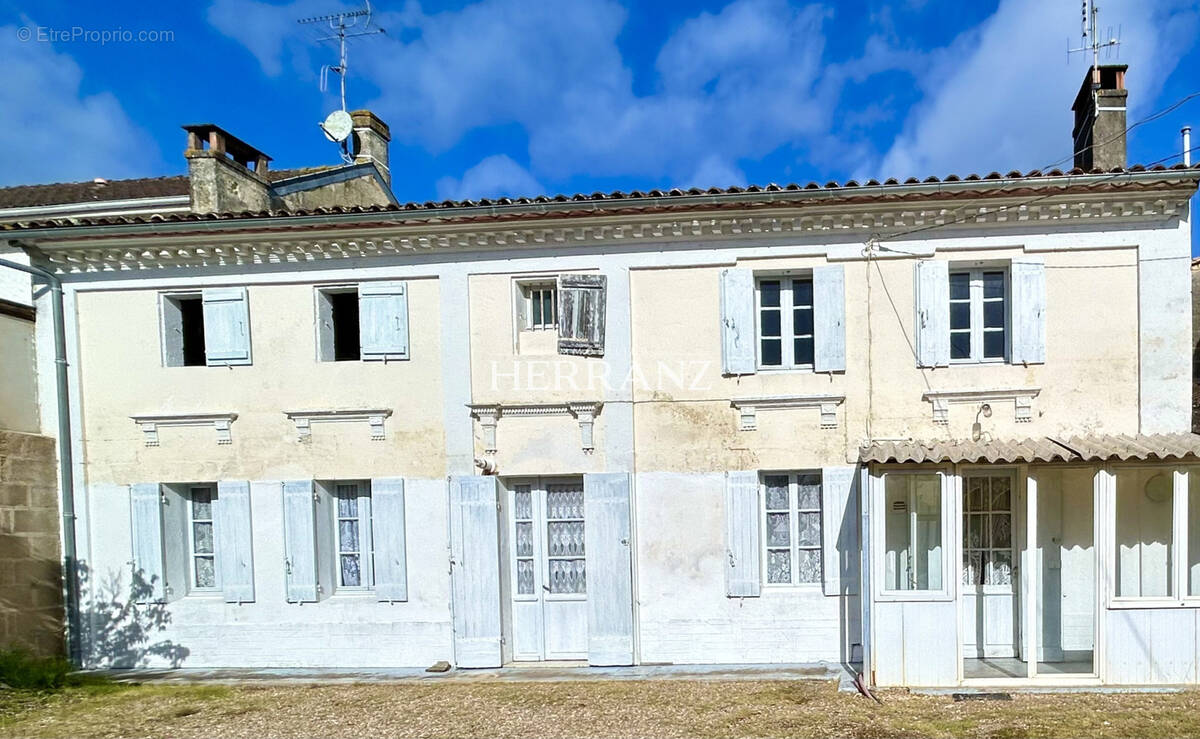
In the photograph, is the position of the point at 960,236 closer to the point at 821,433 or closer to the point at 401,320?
the point at 821,433

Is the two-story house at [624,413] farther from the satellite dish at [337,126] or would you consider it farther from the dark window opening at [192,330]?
the satellite dish at [337,126]

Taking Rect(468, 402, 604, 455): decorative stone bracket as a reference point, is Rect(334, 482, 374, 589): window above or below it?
below

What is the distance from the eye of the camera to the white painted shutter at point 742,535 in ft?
22.2

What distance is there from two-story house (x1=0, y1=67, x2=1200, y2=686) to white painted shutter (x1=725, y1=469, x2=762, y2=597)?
1.3 inches

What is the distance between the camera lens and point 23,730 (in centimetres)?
564

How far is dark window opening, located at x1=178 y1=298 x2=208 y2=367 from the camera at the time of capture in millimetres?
7594

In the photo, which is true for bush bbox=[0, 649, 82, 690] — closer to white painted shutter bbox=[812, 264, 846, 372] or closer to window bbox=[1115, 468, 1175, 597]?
white painted shutter bbox=[812, 264, 846, 372]

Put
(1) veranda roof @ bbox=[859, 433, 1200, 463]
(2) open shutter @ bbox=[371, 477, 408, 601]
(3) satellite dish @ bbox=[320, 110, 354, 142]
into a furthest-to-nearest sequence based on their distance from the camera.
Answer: (3) satellite dish @ bbox=[320, 110, 354, 142] → (2) open shutter @ bbox=[371, 477, 408, 601] → (1) veranda roof @ bbox=[859, 433, 1200, 463]

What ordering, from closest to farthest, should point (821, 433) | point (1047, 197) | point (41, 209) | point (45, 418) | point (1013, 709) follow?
point (1013, 709)
point (1047, 197)
point (821, 433)
point (45, 418)
point (41, 209)

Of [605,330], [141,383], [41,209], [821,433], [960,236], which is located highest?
[41,209]

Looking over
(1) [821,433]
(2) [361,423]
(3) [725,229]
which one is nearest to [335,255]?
(2) [361,423]

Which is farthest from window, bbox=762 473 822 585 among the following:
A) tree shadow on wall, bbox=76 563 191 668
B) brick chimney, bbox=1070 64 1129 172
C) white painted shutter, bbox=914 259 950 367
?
tree shadow on wall, bbox=76 563 191 668

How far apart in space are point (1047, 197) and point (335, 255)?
793 cm

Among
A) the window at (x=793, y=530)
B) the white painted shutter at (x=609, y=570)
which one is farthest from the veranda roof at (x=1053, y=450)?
the white painted shutter at (x=609, y=570)
